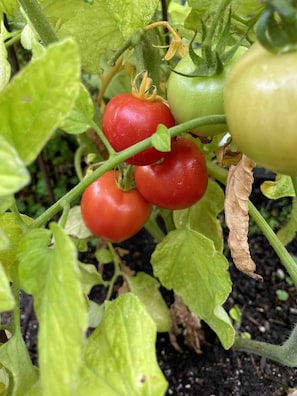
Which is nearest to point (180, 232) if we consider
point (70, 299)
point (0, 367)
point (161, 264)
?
point (161, 264)

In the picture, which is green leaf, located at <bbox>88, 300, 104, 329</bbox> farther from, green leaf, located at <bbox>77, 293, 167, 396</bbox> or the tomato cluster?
green leaf, located at <bbox>77, 293, 167, 396</bbox>

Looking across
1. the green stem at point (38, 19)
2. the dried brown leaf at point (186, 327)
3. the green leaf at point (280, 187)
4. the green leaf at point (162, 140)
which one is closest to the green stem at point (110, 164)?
the green leaf at point (162, 140)

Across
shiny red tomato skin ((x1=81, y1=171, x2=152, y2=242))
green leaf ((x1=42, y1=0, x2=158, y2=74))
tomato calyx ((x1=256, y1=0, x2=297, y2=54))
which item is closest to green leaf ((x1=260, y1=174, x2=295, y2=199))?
shiny red tomato skin ((x1=81, y1=171, x2=152, y2=242))

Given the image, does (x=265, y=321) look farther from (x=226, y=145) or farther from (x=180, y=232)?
(x=226, y=145)

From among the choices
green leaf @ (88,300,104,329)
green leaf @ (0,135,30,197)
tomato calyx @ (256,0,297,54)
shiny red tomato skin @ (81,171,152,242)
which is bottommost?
green leaf @ (88,300,104,329)

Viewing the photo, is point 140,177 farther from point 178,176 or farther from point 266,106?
point 266,106

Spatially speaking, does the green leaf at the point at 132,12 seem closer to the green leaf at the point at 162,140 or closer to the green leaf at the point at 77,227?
the green leaf at the point at 162,140
